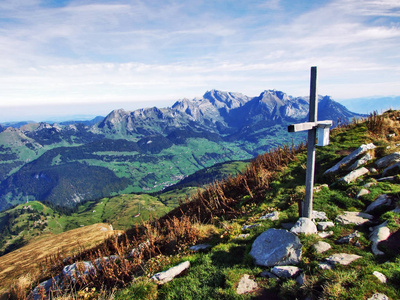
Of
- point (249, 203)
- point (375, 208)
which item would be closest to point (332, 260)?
point (375, 208)

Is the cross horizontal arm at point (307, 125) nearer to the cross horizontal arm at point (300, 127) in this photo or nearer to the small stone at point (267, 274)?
the cross horizontal arm at point (300, 127)

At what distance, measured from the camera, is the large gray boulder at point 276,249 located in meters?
7.79

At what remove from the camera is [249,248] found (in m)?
8.89

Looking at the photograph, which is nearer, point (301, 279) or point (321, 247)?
point (301, 279)

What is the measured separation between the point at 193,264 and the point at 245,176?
31.7 feet

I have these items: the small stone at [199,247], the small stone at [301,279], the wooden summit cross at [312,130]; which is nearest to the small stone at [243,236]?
the small stone at [199,247]

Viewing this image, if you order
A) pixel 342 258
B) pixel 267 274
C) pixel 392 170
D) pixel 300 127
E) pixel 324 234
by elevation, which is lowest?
pixel 267 274

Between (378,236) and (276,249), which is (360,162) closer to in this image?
(378,236)

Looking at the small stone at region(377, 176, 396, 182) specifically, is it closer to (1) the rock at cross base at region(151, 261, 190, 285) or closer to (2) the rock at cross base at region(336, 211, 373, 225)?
(2) the rock at cross base at region(336, 211, 373, 225)

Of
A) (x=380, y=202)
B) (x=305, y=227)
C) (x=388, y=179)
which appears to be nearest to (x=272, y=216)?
(x=305, y=227)

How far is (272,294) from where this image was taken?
21.8 feet

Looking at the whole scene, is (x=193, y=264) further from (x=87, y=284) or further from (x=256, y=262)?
(x=87, y=284)

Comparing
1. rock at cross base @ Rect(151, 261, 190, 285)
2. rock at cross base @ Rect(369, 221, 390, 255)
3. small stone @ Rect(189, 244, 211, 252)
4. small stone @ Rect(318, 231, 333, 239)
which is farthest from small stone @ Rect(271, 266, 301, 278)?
small stone @ Rect(189, 244, 211, 252)

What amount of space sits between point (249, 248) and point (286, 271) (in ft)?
6.29
